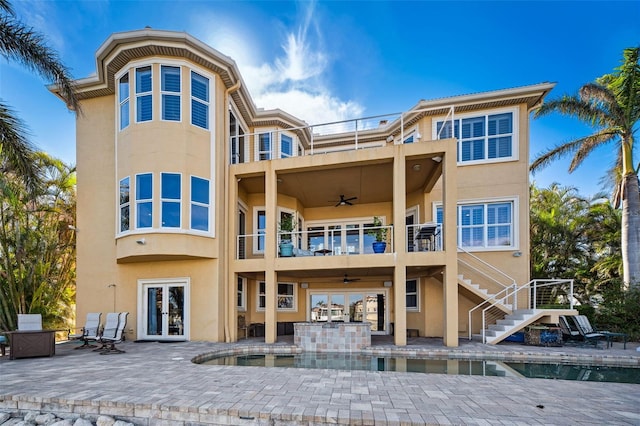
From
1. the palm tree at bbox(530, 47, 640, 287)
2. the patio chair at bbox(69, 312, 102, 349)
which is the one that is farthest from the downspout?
the palm tree at bbox(530, 47, 640, 287)

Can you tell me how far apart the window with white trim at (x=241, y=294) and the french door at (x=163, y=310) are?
2397mm

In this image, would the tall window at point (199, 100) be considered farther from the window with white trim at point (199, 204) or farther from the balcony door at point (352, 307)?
the balcony door at point (352, 307)

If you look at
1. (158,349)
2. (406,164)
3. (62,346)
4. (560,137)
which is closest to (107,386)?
(158,349)

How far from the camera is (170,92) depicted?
431 inches

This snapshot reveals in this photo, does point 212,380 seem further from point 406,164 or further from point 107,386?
point 406,164

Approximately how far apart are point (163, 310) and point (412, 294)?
927 cm

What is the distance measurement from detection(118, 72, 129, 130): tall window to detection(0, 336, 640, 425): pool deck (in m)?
7.37

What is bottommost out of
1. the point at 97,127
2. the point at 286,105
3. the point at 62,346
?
the point at 62,346

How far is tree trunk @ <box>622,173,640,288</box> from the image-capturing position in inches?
492

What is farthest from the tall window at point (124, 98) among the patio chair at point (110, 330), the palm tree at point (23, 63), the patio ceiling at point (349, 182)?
the patio chair at point (110, 330)

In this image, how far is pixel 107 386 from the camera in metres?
5.91

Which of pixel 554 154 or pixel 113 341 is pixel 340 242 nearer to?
pixel 113 341

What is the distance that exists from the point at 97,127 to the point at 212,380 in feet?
35.7

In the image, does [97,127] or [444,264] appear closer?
[444,264]
